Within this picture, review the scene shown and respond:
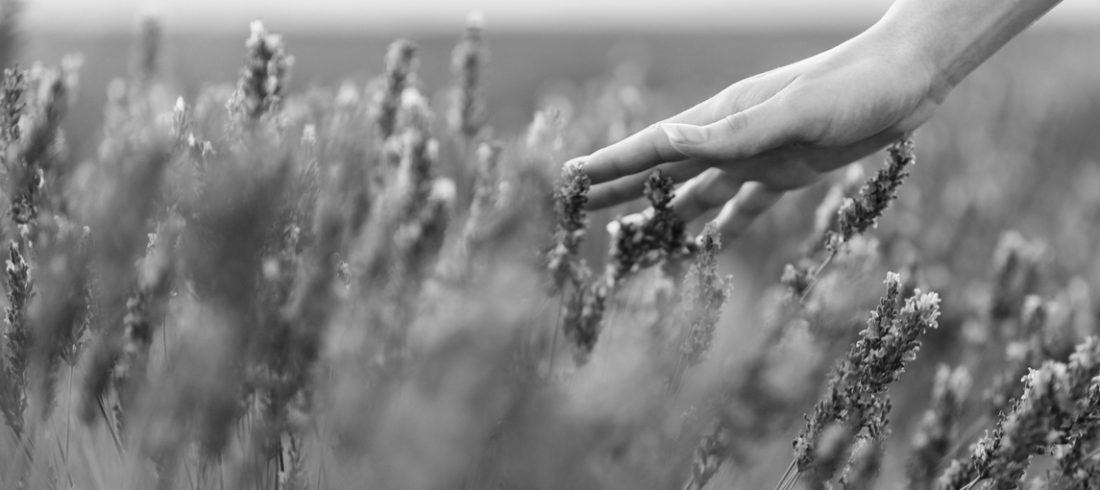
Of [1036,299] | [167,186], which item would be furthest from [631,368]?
[1036,299]

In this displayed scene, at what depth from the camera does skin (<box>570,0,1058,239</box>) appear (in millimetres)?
1488

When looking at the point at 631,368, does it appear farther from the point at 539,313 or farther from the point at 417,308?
the point at 539,313

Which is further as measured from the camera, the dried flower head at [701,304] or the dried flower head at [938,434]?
the dried flower head at [938,434]

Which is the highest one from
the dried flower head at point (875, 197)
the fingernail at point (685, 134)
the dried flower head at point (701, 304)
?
the fingernail at point (685, 134)

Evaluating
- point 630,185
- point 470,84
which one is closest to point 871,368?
point 630,185

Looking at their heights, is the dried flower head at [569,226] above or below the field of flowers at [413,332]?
above

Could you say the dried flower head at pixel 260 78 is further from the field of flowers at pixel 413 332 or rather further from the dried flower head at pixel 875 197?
the dried flower head at pixel 875 197

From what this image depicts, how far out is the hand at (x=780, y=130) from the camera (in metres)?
1.49

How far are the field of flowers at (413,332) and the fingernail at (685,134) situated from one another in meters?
0.06

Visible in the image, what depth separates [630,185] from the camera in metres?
1.65

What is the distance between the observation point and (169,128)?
118 centimetres

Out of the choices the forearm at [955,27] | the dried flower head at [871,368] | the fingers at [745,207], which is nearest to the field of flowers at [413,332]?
the dried flower head at [871,368]

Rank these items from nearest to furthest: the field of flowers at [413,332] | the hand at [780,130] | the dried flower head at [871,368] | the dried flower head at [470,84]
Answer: the field of flowers at [413,332] → the dried flower head at [871,368] → the hand at [780,130] → the dried flower head at [470,84]

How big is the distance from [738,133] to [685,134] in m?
0.07
